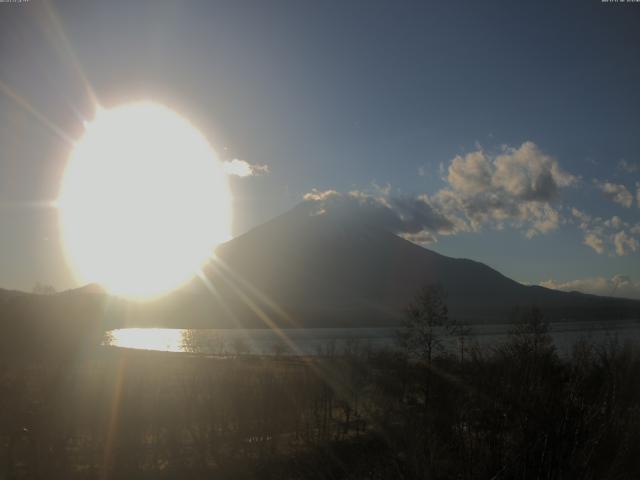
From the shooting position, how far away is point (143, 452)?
706 inches

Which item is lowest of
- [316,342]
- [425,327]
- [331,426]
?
[316,342]

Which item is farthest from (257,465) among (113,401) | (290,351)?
(290,351)

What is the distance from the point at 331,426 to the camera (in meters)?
27.8

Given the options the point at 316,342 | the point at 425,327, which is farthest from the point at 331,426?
the point at 316,342

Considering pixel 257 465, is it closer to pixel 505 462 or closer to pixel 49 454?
pixel 49 454

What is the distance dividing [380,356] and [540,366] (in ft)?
158

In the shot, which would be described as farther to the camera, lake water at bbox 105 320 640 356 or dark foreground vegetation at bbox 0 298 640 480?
lake water at bbox 105 320 640 356

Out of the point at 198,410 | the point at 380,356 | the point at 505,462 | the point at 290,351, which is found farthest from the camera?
the point at 290,351

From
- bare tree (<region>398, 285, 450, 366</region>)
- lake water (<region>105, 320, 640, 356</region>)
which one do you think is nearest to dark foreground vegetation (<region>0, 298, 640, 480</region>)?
bare tree (<region>398, 285, 450, 366</region>)

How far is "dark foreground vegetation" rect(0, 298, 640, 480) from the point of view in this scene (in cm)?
671

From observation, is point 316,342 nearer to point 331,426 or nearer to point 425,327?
point 425,327

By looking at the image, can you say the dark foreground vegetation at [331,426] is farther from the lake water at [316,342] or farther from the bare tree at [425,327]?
the lake water at [316,342]

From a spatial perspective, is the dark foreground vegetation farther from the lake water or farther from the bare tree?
the lake water

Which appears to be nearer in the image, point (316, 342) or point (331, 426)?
point (331, 426)
